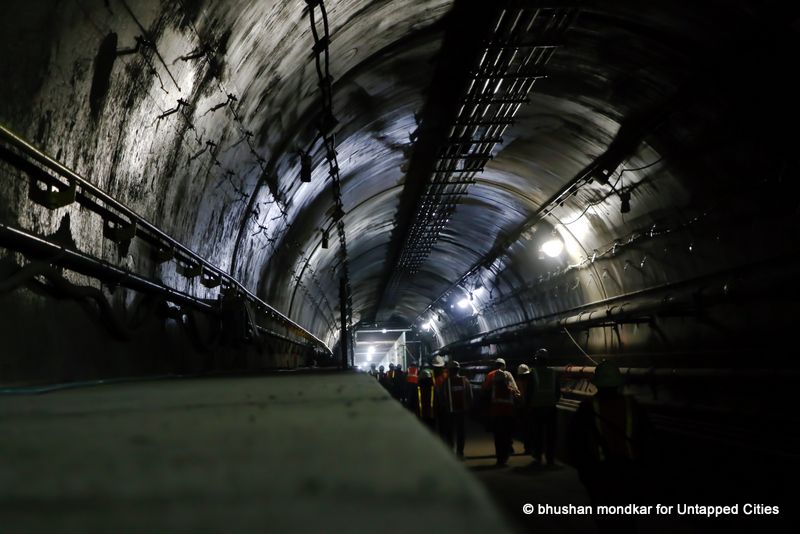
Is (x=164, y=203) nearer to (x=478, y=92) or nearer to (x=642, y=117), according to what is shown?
(x=478, y=92)

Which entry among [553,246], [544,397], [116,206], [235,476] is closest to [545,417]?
[544,397]

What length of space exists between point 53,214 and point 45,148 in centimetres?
41

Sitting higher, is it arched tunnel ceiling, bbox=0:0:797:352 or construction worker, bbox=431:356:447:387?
arched tunnel ceiling, bbox=0:0:797:352

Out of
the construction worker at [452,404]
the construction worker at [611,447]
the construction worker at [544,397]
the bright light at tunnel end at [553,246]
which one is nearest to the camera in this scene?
the construction worker at [611,447]

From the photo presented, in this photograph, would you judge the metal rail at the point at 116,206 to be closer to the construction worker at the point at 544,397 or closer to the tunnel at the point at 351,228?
the tunnel at the point at 351,228

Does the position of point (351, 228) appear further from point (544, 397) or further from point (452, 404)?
point (544, 397)

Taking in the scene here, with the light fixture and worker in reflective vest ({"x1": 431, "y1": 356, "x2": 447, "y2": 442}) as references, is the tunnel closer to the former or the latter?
the light fixture

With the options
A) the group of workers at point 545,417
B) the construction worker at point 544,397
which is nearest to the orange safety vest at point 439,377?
the group of workers at point 545,417

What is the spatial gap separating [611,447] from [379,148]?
699 centimetres

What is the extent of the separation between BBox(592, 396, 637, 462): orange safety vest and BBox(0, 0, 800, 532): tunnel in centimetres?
31

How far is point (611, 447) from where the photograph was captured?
16.2 feet

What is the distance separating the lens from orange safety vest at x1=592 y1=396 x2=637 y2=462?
491 centimetres

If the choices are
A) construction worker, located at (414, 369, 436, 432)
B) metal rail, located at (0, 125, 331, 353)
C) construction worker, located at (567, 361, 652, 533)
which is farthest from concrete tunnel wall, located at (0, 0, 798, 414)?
construction worker, located at (567, 361, 652, 533)

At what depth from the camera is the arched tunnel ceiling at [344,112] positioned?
391cm
